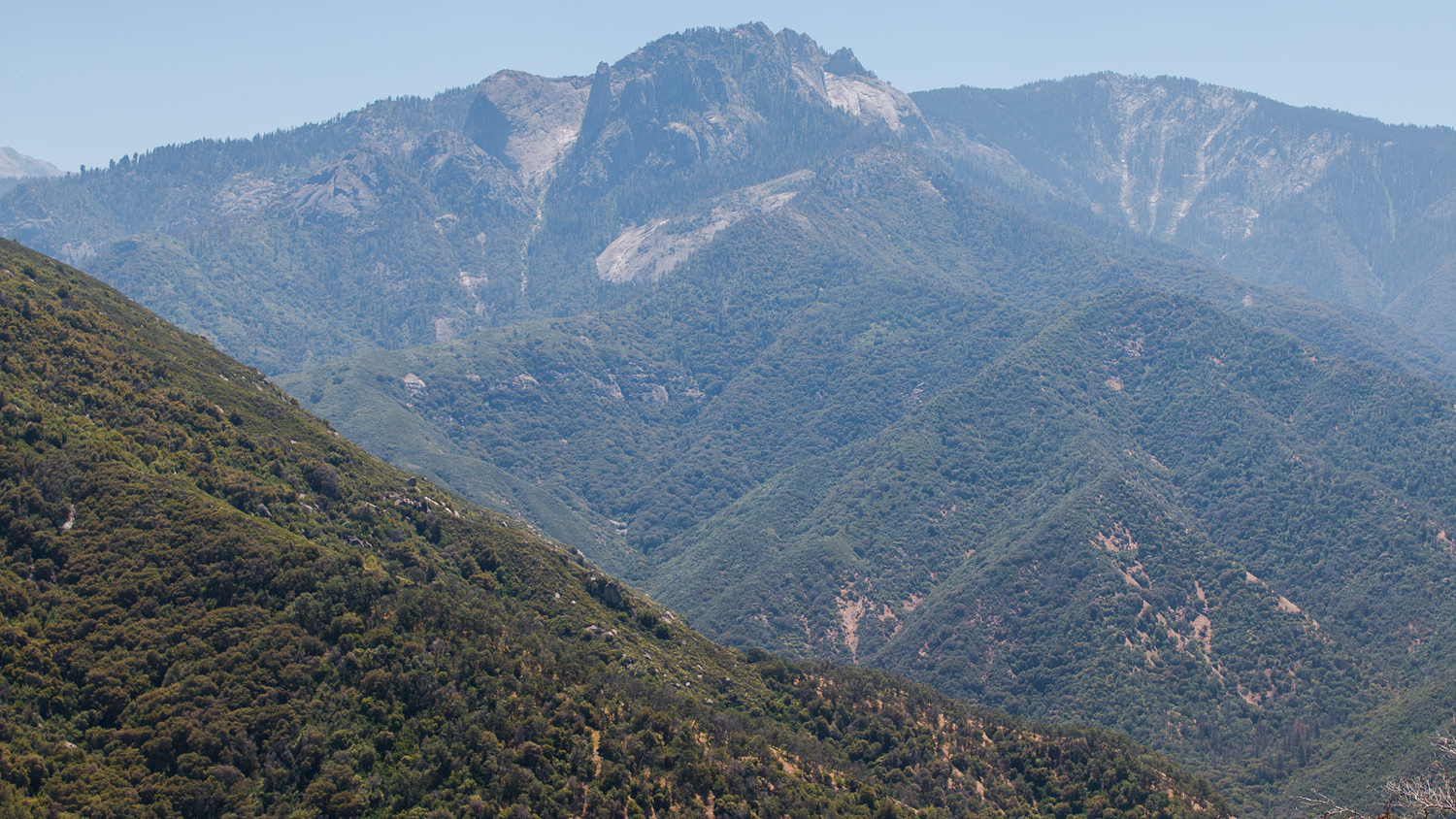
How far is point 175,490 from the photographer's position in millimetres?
93250

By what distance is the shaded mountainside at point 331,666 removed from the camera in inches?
2825

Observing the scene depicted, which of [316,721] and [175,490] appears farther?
[175,490]

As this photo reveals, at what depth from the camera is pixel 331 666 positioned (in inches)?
3214

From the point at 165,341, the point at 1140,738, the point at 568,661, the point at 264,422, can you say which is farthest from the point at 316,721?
the point at 1140,738

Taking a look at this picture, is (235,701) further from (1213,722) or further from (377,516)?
(1213,722)

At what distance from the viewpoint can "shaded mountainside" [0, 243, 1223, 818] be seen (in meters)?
71.8

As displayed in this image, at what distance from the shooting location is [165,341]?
132500 millimetres

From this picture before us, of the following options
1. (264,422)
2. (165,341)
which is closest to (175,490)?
(264,422)

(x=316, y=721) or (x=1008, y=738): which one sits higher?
(x=316, y=721)

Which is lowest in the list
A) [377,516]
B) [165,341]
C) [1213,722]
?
[1213,722]

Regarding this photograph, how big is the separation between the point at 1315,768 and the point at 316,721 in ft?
522

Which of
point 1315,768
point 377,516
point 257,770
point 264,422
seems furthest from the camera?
point 1315,768

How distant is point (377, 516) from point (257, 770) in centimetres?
4629

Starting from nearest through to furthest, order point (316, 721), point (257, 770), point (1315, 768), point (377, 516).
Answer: point (257, 770) < point (316, 721) < point (377, 516) < point (1315, 768)
